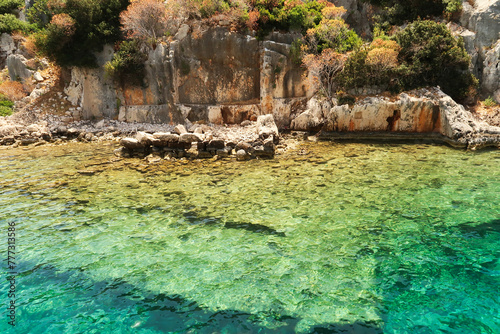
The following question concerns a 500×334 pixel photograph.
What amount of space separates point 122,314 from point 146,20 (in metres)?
28.0

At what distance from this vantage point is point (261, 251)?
793 cm

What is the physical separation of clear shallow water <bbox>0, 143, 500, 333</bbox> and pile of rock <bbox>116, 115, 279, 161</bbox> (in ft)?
12.5

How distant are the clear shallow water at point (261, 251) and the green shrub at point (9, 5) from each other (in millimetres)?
41572

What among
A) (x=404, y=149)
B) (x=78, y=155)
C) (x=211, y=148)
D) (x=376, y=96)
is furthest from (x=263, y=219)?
(x=376, y=96)

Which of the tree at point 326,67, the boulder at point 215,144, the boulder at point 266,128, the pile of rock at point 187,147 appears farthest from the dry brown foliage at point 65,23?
the tree at point 326,67

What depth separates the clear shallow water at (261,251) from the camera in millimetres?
5676

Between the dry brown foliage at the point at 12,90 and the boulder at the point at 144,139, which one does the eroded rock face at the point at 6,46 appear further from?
the boulder at the point at 144,139

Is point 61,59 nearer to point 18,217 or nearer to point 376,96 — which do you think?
Answer: point 18,217

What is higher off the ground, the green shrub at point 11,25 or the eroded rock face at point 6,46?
the green shrub at point 11,25

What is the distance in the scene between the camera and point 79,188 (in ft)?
42.9

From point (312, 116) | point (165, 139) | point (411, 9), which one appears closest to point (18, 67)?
point (165, 139)

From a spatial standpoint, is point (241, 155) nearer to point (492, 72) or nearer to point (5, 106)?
point (492, 72)

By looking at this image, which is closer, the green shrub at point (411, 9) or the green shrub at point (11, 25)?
the green shrub at point (411, 9)

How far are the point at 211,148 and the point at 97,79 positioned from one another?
1875cm
